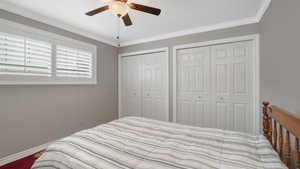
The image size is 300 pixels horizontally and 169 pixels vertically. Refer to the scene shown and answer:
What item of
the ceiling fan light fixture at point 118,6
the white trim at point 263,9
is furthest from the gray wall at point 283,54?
the ceiling fan light fixture at point 118,6

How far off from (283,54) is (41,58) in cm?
345

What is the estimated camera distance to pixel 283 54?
1.35m

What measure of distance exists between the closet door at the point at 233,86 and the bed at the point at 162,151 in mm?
1243

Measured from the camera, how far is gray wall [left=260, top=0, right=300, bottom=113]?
1139 mm

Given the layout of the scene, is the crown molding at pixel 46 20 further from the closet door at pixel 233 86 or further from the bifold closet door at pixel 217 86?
the closet door at pixel 233 86

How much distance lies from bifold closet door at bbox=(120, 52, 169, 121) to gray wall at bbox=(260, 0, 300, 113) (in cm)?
186

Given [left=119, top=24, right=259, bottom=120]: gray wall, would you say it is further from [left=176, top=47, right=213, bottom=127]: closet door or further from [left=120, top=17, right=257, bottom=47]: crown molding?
[left=176, top=47, right=213, bottom=127]: closet door

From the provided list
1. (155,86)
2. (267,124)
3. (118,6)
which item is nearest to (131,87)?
(155,86)

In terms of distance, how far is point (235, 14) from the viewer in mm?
2191

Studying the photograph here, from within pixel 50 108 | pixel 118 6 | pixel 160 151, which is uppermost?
pixel 118 6

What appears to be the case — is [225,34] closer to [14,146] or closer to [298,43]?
[298,43]

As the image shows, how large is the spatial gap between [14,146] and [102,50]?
2444mm

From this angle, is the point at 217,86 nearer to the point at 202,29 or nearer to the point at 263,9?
the point at 202,29

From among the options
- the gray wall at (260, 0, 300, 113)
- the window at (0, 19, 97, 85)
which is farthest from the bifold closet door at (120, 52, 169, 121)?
the gray wall at (260, 0, 300, 113)
